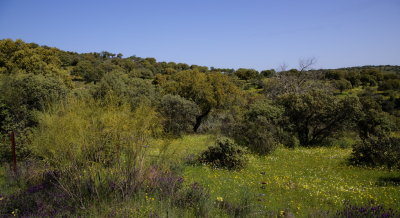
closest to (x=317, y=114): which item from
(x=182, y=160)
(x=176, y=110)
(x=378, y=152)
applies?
(x=378, y=152)

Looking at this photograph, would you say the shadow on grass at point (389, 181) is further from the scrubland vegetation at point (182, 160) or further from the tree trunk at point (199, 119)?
the tree trunk at point (199, 119)

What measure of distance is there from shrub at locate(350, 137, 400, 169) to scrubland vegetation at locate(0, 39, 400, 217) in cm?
6

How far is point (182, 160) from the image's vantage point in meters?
11.7

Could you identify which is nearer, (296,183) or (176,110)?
(296,183)

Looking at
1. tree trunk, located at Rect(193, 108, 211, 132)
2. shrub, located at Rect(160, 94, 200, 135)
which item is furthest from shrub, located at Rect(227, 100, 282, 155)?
tree trunk, located at Rect(193, 108, 211, 132)

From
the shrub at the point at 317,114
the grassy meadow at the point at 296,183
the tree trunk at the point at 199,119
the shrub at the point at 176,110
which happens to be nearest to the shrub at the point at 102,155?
the grassy meadow at the point at 296,183

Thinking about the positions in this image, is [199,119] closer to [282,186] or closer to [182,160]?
[182,160]

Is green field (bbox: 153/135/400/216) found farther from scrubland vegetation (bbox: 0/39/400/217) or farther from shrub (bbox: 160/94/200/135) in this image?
shrub (bbox: 160/94/200/135)

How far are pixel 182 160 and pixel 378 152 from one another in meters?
8.80

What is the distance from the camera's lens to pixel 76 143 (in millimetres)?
6641

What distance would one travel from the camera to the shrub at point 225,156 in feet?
39.1

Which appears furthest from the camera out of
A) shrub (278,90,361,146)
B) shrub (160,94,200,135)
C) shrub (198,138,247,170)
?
shrub (160,94,200,135)

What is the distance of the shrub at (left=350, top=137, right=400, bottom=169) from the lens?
38.1 feet

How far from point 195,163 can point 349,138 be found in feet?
45.3
